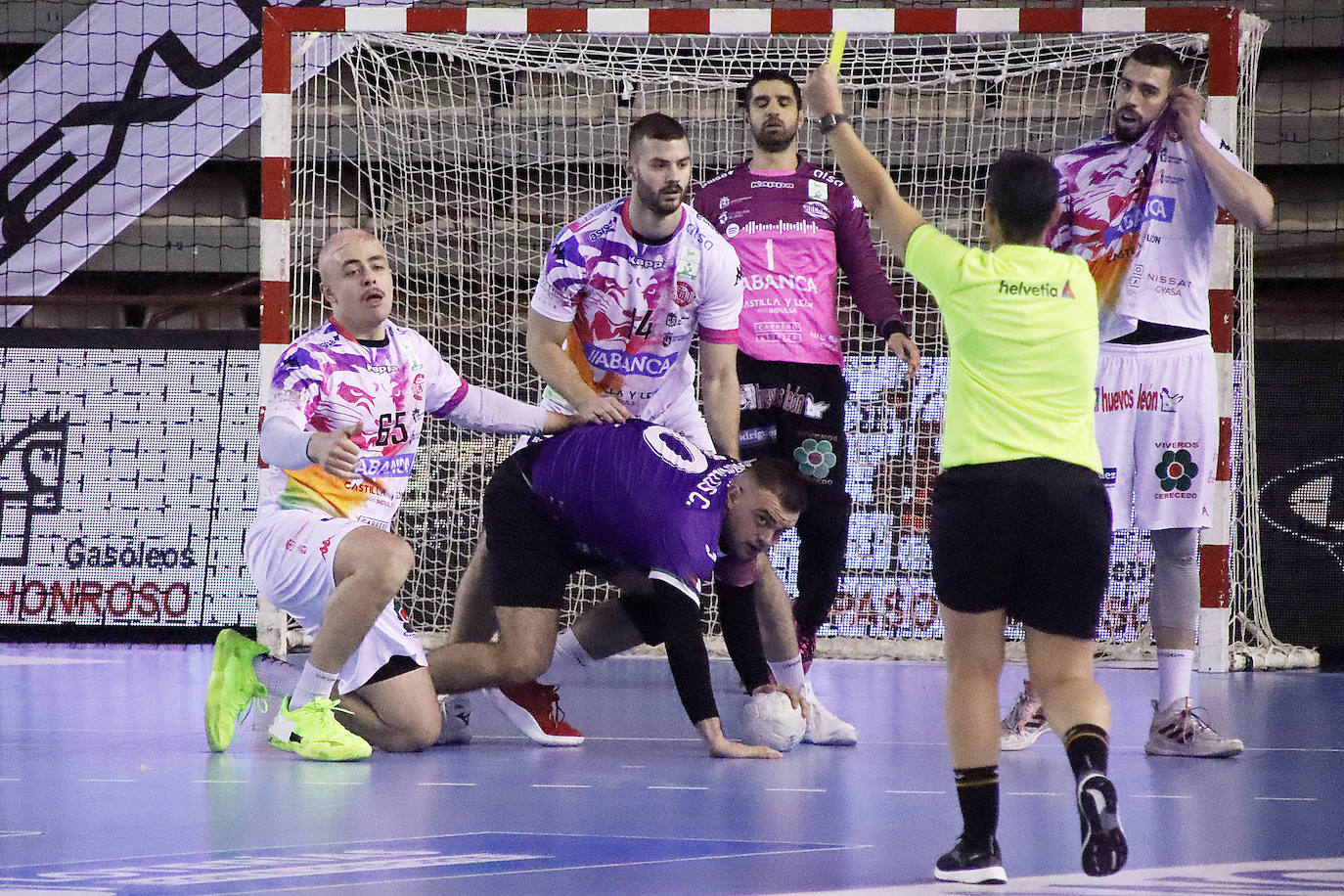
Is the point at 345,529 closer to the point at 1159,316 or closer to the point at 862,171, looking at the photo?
the point at 862,171

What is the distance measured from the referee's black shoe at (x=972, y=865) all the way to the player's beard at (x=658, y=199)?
2.31 metres

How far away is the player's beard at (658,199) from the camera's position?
176 inches

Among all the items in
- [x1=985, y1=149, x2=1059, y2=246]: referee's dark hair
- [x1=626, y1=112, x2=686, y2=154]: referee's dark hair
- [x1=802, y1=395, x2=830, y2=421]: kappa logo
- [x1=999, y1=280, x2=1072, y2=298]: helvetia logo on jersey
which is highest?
[x1=626, y1=112, x2=686, y2=154]: referee's dark hair

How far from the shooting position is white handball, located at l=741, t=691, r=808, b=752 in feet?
13.7

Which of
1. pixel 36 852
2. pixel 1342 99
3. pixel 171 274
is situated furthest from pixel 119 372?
pixel 1342 99

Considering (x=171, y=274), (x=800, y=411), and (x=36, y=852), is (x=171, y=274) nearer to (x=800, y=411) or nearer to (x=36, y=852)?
(x=800, y=411)

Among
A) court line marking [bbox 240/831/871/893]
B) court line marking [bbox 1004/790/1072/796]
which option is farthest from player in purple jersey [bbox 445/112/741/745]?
court line marking [bbox 240/831/871/893]

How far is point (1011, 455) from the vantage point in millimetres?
2803

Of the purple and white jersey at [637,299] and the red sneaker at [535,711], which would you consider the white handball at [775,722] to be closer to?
the red sneaker at [535,711]

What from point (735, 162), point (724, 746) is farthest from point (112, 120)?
point (724, 746)

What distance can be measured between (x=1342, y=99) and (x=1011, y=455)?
26.4 feet

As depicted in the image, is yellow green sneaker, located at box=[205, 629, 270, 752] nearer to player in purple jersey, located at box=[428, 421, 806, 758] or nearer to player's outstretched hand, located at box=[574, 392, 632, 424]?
player in purple jersey, located at box=[428, 421, 806, 758]

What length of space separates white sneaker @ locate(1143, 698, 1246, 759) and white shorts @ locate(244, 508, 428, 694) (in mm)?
2014

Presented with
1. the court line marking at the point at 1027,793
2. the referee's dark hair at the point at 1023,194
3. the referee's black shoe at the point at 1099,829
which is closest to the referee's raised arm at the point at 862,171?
the referee's dark hair at the point at 1023,194
